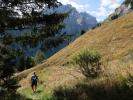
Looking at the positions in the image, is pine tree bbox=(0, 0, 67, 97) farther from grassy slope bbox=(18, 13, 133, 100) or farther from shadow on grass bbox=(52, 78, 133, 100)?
grassy slope bbox=(18, 13, 133, 100)

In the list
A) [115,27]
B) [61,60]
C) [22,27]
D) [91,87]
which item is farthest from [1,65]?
[115,27]

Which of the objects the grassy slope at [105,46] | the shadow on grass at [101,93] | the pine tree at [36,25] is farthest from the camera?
the grassy slope at [105,46]

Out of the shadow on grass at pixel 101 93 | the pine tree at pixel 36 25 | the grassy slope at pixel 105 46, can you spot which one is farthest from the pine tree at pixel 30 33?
the grassy slope at pixel 105 46

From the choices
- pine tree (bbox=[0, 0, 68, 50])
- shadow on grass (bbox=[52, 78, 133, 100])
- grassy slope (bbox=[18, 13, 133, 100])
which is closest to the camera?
shadow on grass (bbox=[52, 78, 133, 100])

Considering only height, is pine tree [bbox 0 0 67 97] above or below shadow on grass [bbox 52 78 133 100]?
above

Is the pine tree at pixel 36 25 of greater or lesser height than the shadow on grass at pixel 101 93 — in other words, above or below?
above

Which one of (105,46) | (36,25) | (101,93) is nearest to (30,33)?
(36,25)

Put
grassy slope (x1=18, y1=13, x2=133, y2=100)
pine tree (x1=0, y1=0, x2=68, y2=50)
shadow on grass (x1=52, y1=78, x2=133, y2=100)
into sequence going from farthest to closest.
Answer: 1. grassy slope (x1=18, y1=13, x2=133, y2=100)
2. pine tree (x1=0, y1=0, x2=68, y2=50)
3. shadow on grass (x1=52, y1=78, x2=133, y2=100)

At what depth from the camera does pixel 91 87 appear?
40.4 feet

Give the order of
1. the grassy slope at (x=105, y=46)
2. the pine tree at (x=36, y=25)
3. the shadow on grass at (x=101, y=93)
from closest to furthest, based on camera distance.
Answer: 1. the shadow on grass at (x=101, y=93)
2. the pine tree at (x=36, y=25)
3. the grassy slope at (x=105, y=46)

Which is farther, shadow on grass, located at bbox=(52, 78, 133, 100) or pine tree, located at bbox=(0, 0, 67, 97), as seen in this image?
pine tree, located at bbox=(0, 0, 67, 97)

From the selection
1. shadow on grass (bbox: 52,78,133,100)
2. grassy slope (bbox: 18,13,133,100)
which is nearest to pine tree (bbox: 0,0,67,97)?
shadow on grass (bbox: 52,78,133,100)

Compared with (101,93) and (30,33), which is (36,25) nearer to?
(30,33)

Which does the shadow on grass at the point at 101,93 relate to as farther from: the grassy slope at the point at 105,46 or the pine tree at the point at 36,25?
the grassy slope at the point at 105,46
